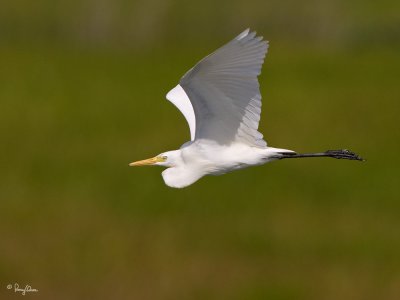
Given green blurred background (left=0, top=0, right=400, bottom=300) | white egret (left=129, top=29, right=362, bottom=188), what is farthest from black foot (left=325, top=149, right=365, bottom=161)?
green blurred background (left=0, top=0, right=400, bottom=300)

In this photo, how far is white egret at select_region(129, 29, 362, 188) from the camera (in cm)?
491

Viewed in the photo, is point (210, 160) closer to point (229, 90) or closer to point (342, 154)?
point (229, 90)

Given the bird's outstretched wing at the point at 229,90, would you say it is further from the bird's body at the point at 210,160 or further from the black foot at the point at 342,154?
the black foot at the point at 342,154

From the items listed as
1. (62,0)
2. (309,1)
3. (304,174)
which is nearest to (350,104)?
(304,174)

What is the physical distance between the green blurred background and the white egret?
3.22 meters

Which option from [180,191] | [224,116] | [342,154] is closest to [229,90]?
[224,116]

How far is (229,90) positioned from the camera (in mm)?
5109

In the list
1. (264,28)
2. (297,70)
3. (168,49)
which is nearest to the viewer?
(297,70)

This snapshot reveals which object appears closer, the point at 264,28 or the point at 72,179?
the point at 72,179

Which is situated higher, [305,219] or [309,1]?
[309,1]

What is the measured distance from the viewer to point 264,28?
20.9 m

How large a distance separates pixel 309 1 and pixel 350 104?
1028 cm

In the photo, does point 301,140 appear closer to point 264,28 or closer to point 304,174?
point 304,174
